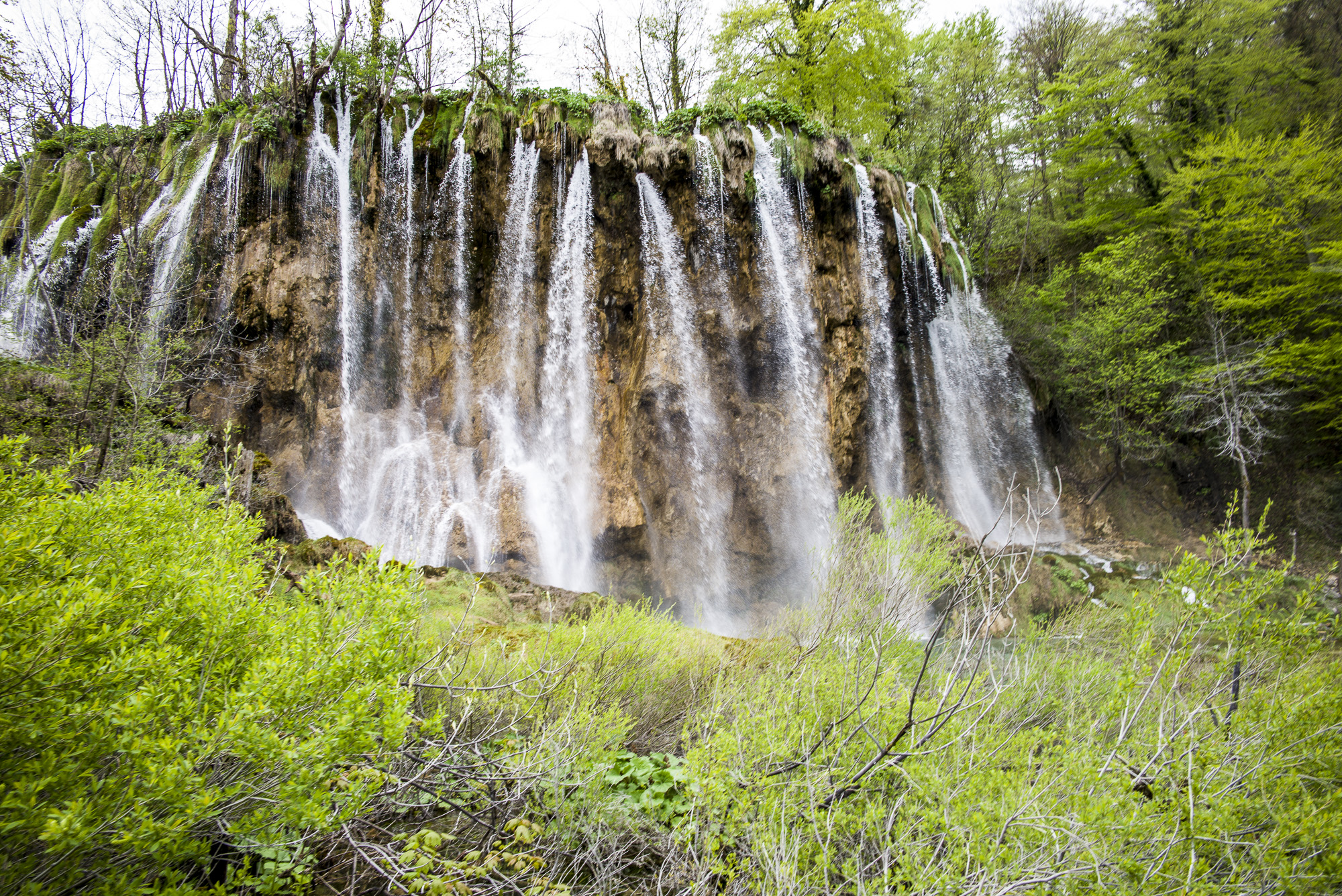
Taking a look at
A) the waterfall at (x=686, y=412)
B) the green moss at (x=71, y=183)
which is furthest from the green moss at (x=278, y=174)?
the waterfall at (x=686, y=412)

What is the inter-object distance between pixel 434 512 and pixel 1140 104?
22.2 m

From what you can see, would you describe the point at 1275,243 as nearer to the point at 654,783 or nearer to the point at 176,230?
the point at 654,783

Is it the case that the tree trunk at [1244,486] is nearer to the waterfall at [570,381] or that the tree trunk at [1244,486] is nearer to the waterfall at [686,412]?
the waterfall at [686,412]

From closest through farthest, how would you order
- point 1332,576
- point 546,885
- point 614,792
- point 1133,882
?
point 1133,882 → point 546,885 → point 614,792 → point 1332,576

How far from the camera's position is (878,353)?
16.0 metres

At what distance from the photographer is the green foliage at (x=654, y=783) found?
3688mm

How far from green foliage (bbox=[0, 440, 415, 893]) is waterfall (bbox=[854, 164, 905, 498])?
47.3ft

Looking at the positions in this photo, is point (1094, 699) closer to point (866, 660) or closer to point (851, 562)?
point (866, 660)

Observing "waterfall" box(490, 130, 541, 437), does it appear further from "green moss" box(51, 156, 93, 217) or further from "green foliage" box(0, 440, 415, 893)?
"green foliage" box(0, 440, 415, 893)

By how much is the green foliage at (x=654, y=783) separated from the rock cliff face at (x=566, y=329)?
28.9ft

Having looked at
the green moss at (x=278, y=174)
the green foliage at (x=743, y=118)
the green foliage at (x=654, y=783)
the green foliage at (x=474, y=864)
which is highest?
the green foliage at (x=743, y=118)

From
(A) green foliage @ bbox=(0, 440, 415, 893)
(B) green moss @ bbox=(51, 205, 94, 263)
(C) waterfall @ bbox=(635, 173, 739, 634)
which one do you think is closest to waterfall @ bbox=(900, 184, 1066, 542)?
(C) waterfall @ bbox=(635, 173, 739, 634)

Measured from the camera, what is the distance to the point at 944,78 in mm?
20609

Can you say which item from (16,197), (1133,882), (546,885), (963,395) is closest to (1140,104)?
(963,395)
